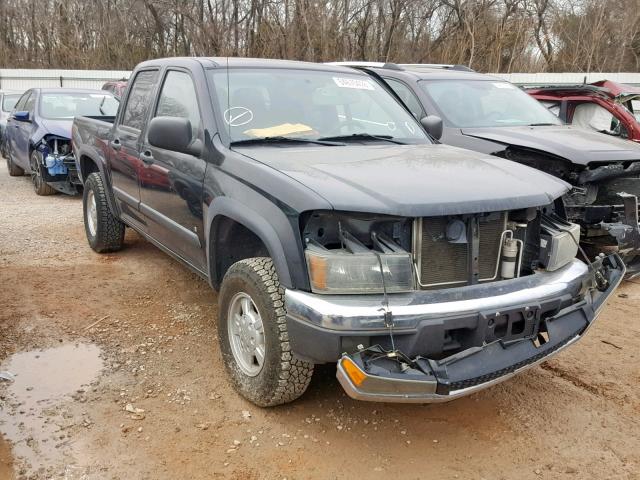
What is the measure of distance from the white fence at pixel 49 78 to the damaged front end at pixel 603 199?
21674 millimetres

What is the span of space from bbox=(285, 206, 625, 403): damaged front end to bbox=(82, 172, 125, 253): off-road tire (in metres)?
3.60

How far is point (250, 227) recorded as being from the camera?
3.02m

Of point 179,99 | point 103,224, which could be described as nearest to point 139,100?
point 179,99

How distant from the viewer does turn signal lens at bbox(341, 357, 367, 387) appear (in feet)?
8.03

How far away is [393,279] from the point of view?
2672 millimetres

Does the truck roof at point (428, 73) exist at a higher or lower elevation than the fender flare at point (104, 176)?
higher

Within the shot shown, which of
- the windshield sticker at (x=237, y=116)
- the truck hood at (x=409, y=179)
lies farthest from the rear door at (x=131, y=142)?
the truck hood at (x=409, y=179)

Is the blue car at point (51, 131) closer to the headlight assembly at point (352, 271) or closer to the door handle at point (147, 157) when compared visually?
the door handle at point (147, 157)

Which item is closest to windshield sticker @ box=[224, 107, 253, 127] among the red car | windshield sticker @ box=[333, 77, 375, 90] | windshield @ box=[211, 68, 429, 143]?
windshield @ box=[211, 68, 429, 143]

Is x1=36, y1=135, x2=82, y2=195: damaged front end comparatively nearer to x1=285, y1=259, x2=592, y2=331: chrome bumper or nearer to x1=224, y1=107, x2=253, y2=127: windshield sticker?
x1=224, y1=107, x2=253, y2=127: windshield sticker

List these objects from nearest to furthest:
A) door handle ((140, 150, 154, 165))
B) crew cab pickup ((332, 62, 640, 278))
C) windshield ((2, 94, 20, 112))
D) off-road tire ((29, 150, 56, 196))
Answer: door handle ((140, 150, 154, 165)), crew cab pickup ((332, 62, 640, 278)), off-road tire ((29, 150, 56, 196)), windshield ((2, 94, 20, 112))

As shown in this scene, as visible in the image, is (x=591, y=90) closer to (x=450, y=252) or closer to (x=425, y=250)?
(x=450, y=252)

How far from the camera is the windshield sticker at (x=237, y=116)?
12.1ft

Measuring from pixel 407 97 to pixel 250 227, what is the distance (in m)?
4.13
